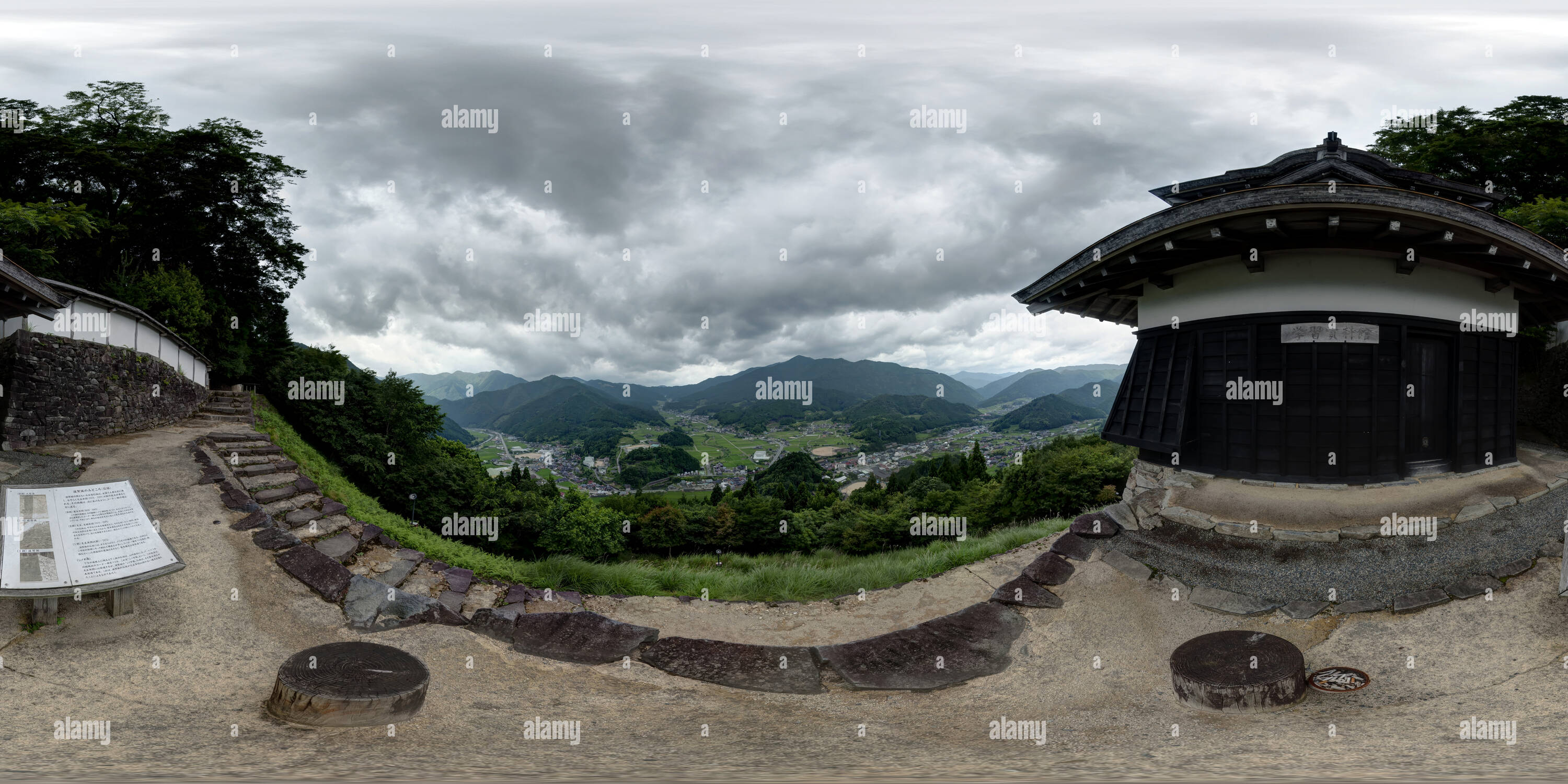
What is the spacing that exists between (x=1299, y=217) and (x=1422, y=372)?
3.37 meters

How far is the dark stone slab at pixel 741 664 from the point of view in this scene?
21.1 feet

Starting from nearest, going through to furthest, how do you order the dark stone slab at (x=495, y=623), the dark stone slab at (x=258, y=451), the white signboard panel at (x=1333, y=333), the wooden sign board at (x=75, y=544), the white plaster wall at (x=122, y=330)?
A: 1. the wooden sign board at (x=75, y=544)
2. the dark stone slab at (x=495, y=623)
3. the white signboard panel at (x=1333, y=333)
4. the dark stone slab at (x=258, y=451)
5. the white plaster wall at (x=122, y=330)

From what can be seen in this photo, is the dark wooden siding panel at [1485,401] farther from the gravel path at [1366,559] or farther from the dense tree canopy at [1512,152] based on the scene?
the dense tree canopy at [1512,152]

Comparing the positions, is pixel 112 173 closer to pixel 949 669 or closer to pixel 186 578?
pixel 186 578

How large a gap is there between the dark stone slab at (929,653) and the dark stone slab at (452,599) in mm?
5347

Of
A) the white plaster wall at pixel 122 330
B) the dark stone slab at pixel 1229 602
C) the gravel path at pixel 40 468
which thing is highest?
the white plaster wall at pixel 122 330

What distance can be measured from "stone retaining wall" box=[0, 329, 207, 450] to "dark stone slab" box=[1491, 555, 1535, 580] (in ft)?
77.0

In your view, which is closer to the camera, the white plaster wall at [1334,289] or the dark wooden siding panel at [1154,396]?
the white plaster wall at [1334,289]

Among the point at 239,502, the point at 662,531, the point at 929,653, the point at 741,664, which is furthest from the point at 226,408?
the point at 929,653

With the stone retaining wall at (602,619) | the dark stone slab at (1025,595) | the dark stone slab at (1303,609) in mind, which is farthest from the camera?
the dark stone slab at (1025,595)

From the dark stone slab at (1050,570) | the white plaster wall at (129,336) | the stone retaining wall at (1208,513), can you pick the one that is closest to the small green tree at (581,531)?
the white plaster wall at (129,336)

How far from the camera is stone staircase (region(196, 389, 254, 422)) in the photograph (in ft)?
59.0

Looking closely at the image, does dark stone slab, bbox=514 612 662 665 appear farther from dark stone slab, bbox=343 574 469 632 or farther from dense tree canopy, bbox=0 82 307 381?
dense tree canopy, bbox=0 82 307 381

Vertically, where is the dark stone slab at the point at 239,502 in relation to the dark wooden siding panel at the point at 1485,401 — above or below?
below
